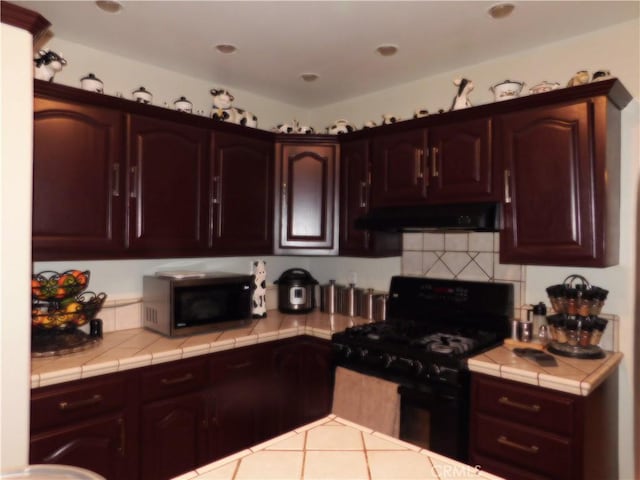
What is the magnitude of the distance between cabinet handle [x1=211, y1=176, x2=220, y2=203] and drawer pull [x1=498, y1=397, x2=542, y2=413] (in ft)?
6.11

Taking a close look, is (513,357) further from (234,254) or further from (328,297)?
(234,254)

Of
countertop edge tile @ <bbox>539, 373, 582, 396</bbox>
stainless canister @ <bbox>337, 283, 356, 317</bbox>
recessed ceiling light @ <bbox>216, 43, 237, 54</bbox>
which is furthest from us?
stainless canister @ <bbox>337, 283, 356, 317</bbox>

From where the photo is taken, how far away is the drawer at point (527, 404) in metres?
1.74

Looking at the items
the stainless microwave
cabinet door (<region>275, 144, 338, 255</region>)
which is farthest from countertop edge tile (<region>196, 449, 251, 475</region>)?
cabinet door (<region>275, 144, 338, 255</region>)

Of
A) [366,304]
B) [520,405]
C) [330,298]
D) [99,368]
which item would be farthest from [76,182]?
[520,405]

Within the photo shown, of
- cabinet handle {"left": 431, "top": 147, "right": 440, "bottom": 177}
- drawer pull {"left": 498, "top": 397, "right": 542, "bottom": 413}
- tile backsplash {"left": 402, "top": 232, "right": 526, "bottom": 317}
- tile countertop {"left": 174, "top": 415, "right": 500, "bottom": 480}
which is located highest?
cabinet handle {"left": 431, "top": 147, "right": 440, "bottom": 177}

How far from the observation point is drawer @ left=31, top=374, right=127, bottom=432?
5.69 ft

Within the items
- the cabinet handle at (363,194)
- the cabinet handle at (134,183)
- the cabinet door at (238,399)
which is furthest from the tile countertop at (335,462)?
the cabinet handle at (363,194)

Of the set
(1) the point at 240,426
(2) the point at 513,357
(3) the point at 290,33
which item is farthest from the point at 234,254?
(2) the point at 513,357

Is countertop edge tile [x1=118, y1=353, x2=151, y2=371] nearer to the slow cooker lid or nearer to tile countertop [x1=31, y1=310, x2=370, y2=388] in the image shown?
tile countertop [x1=31, y1=310, x2=370, y2=388]

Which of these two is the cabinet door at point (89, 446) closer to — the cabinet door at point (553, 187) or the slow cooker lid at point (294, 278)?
the slow cooker lid at point (294, 278)

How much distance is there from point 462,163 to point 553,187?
1.60 ft

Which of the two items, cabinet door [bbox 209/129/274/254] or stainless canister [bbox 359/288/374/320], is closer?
cabinet door [bbox 209/129/274/254]

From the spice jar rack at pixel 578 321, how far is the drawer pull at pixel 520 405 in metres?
0.37
